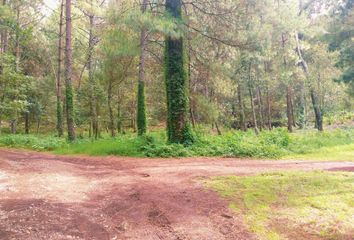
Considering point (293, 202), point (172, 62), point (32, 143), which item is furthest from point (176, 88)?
point (293, 202)

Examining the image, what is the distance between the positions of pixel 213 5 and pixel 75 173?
9.00 m

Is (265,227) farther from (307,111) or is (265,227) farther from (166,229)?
(307,111)

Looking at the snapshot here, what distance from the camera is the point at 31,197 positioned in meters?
5.04

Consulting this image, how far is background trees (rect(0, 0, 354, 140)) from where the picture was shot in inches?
488

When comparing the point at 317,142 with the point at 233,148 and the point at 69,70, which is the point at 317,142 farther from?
the point at 69,70

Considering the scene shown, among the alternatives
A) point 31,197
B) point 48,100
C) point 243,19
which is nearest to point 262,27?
point 243,19

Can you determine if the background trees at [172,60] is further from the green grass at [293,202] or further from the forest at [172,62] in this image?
the green grass at [293,202]

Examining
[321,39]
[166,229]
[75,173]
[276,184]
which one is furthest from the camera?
[321,39]

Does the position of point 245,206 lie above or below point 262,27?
below

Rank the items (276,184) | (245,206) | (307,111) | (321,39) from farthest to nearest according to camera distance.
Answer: (307,111), (321,39), (276,184), (245,206)

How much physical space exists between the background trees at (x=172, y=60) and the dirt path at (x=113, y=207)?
5.55 m

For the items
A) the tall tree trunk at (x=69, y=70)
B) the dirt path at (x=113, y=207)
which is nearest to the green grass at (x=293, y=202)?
the dirt path at (x=113, y=207)

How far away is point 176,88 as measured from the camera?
12391 millimetres

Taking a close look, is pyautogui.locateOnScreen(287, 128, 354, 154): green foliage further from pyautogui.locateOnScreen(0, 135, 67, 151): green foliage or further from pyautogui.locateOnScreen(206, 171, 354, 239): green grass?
pyautogui.locateOnScreen(0, 135, 67, 151): green foliage
